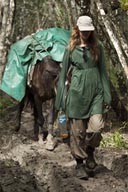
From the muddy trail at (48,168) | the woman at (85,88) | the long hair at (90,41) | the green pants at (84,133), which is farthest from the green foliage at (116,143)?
the long hair at (90,41)

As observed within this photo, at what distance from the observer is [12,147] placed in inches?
404

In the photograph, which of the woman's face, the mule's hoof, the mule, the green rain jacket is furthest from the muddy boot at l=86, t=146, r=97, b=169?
the mule

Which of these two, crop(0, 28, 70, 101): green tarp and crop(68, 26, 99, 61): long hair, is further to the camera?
crop(0, 28, 70, 101): green tarp

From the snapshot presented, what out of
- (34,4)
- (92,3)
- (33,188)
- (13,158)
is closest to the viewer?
(33,188)

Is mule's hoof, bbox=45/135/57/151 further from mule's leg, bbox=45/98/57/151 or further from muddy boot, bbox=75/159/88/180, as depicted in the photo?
muddy boot, bbox=75/159/88/180

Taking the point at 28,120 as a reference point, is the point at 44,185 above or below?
above

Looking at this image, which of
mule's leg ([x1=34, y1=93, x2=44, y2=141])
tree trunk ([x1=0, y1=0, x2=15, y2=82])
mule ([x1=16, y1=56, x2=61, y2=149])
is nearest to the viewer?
mule ([x1=16, y1=56, x2=61, y2=149])

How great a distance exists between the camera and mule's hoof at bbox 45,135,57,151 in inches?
405

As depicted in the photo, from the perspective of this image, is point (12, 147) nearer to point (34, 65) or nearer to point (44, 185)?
point (34, 65)

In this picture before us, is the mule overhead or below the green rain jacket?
below

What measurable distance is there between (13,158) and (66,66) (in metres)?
2.72

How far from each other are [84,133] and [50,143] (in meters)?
Result: 2.87

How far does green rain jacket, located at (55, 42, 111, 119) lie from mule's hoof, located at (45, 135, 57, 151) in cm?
286

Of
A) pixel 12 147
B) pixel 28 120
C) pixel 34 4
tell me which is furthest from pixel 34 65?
pixel 34 4
